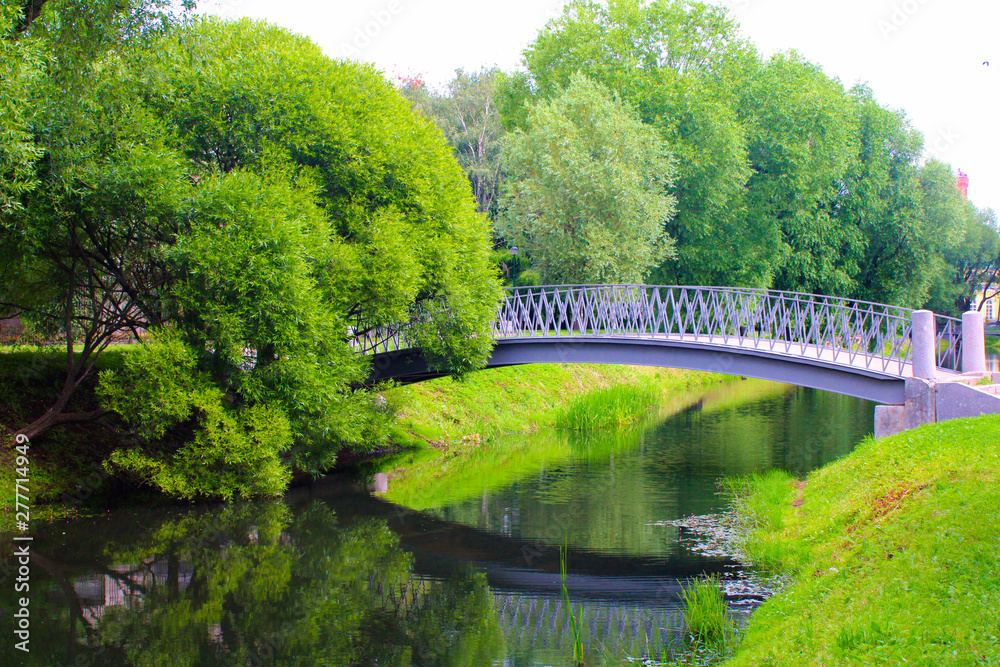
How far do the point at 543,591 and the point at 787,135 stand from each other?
1186 inches

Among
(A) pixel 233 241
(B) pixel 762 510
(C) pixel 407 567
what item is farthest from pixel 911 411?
(A) pixel 233 241

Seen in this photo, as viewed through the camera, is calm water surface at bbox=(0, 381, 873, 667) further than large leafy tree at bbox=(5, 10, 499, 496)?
No

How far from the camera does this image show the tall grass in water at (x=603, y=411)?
28.6 meters

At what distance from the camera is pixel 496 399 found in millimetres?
29703

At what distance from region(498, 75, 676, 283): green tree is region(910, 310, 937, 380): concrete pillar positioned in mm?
13825

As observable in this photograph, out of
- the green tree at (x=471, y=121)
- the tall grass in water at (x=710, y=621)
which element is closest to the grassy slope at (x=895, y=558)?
the tall grass in water at (x=710, y=621)

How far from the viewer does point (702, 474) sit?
20.6m

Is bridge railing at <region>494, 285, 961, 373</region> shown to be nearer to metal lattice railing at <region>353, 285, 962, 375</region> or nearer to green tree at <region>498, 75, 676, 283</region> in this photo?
metal lattice railing at <region>353, 285, 962, 375</region>

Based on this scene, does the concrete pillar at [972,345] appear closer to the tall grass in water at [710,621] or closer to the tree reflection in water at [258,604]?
the tall grass in water at [710,621]

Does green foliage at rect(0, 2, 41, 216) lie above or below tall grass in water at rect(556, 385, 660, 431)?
above

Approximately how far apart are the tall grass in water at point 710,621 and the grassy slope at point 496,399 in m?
13.1

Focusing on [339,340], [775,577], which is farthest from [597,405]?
[775,577]

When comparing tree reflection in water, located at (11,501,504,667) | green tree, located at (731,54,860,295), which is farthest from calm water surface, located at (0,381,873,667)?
green tree, located at (731,54,860,295)

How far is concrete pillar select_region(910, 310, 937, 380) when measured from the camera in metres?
17.0
